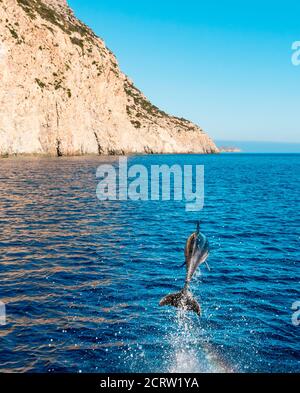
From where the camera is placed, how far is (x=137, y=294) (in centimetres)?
1659

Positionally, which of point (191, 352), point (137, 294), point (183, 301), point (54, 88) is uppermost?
point (54, 88)

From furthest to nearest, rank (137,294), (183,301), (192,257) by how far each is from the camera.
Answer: (137,294)
(192,257)
(183,301)

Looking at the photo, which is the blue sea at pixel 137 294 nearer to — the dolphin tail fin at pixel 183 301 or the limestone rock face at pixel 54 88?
the dolphin tail fin at pixel 183 301

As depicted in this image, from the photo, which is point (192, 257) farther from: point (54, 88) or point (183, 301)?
point (54, 88)

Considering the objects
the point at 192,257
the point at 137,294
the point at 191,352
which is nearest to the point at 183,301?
the point at 192,257

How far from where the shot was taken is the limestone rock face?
9181 cm

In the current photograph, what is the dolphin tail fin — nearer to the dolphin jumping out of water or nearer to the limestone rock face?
the dolphin jumping out of water

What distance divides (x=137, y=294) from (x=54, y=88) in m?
96.8

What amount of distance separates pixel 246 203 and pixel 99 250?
88.4ft

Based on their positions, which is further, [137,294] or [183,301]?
[137,294]

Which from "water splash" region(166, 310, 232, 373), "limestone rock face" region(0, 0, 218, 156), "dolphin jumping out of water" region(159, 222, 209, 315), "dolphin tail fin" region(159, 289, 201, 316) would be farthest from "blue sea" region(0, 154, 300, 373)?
"limestone rock face" region(0, 0, 218, 156)
